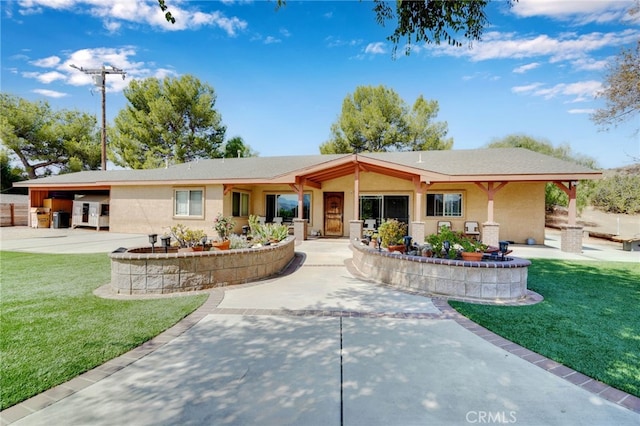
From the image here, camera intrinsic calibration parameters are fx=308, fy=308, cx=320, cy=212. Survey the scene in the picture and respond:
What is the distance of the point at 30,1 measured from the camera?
29.2 ft

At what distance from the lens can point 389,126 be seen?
83.3ft

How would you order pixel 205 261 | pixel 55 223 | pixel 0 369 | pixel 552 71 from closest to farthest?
1. pixel 0 369
2. pixel 205 261
3. pixel 552 71
4. pixel 55 223

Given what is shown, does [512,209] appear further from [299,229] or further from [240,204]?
[240,204]

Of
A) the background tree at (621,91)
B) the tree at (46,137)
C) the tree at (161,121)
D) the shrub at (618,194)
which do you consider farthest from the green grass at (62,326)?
the tree at (46,137)

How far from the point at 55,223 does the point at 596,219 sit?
37458mm

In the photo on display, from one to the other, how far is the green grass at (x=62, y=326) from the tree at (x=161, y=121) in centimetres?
2181

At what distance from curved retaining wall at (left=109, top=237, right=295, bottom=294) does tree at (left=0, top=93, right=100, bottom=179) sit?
A: 29.9 m

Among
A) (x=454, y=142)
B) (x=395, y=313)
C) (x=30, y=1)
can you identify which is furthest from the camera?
(x=454, y=142)

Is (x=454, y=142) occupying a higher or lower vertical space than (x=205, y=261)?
higher

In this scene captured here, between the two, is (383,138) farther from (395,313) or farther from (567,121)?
(395,313)

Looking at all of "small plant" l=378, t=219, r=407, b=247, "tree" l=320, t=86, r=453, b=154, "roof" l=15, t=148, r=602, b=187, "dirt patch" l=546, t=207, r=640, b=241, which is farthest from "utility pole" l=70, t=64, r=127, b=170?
"dirt patch" l=546, t=207, r=640, b=241

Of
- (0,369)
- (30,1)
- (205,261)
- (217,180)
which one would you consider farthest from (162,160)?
(0,369)

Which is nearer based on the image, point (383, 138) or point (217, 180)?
point (217, 180)

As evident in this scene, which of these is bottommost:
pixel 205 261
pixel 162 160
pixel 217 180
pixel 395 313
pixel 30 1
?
pixel 395 313
